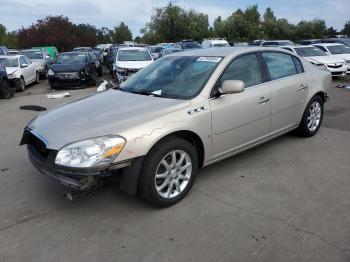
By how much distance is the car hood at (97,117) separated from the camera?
133 inches

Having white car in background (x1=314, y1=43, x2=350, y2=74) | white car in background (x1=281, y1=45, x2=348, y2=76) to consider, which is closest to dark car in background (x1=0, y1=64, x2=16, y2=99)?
white car in background (x1=281, y1=45, x2=348, y2=76)

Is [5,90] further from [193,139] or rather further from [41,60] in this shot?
[193,139]

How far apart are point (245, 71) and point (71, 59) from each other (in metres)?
12.7

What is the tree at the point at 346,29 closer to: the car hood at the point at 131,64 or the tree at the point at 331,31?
the tree at the point at 331,31

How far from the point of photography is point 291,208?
3.59 meters

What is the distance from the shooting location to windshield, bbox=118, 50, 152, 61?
14.5 meters

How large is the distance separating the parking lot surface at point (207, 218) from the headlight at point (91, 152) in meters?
0.67

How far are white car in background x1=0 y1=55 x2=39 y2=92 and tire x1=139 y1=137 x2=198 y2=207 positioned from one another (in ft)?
38.4

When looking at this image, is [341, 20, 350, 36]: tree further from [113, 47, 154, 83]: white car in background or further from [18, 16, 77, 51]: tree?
[113, 47, 154, 83]: white car in background

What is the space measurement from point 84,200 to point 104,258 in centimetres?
114

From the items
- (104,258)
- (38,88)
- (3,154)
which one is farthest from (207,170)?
(38,88)

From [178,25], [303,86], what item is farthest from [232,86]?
[178,25]

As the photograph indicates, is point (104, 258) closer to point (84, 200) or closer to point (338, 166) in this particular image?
point (84, 200)

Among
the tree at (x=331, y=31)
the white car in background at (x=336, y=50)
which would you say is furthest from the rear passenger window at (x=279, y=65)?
the tree at (x=331, y=31)
